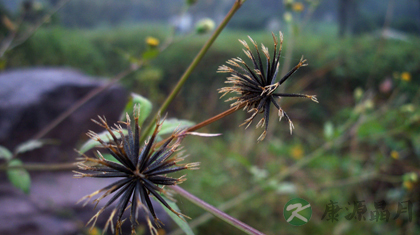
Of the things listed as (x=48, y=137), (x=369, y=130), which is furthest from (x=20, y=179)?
(x=369, y=130)

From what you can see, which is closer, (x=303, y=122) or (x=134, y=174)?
(x=134, y=174)

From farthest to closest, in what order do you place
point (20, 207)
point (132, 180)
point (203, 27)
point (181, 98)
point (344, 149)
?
point (181, 98), point (344, 149), point (20, 207), point (203, 27), point (132, 180)

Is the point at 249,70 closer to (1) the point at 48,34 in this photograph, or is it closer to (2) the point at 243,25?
(2) the point at 243,25

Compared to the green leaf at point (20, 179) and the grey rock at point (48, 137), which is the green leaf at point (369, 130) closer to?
the grey rock at point (48, 137)

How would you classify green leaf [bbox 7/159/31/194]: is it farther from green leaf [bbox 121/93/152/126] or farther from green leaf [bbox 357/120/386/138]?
green leaf [bbox 357/120/386/138]

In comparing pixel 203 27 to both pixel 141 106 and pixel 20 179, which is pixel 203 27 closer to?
pixel 141 106

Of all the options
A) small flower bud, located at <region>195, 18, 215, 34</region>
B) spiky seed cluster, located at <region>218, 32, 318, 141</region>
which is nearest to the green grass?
small flower bud, located at <region>195, 18, 215, 34</region>

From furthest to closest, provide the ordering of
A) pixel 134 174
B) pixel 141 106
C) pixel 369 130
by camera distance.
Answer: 1. pixel 369 130
2. pixel 141 106
3. pixel 134 174

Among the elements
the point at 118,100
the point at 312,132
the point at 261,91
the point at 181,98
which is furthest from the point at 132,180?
the point at 181,98

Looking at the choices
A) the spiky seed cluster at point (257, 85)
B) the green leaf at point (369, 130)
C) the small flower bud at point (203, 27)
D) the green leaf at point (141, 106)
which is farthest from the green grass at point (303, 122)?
the spiky seed cluster at point (257, 85)
